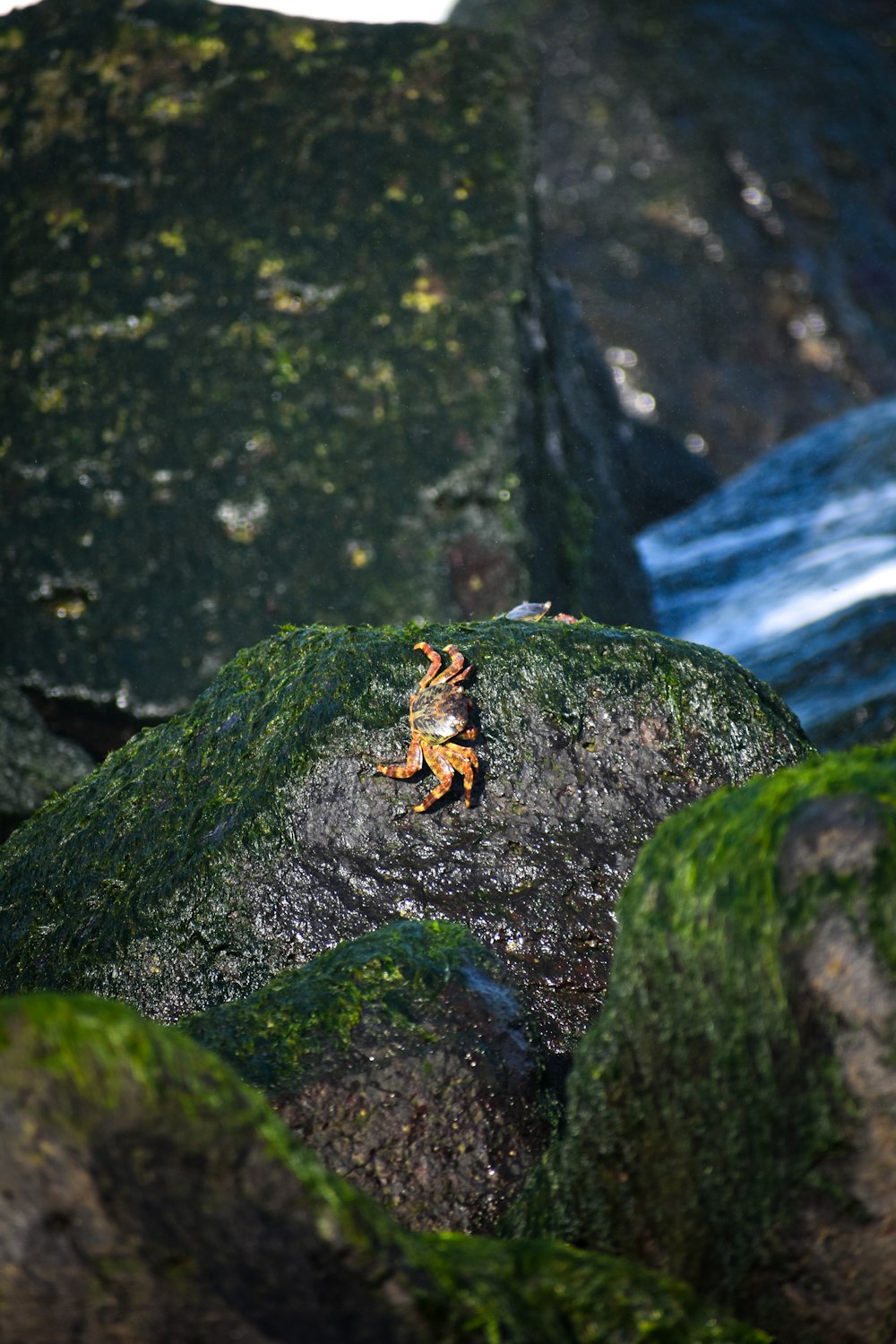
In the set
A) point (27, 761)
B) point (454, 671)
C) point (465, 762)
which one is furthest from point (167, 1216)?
point (27, 761)

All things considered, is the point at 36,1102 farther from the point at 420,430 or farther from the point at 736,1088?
the point at 420,430

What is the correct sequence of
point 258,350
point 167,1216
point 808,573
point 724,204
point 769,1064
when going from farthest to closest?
point 724,204
point 808,573
point 258,350
point 769,1064
point 167,1216

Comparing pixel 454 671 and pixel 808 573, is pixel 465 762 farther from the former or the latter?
pixel 808 573

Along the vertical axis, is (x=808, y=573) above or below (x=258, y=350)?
below

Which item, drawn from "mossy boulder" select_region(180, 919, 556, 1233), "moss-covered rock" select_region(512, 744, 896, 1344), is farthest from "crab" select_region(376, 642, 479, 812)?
"moss-covered rock" select_region(512, 744, 896, 1344)

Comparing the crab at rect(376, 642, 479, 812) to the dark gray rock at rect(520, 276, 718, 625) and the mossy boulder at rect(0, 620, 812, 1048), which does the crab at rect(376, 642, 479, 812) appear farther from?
the dark gray rock at rect(520, 276, 718, 625)

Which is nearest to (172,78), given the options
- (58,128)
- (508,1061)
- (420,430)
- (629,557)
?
(58,128)

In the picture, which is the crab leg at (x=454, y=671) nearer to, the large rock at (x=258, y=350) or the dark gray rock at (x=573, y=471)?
the large rock at (x=258, y=350)
